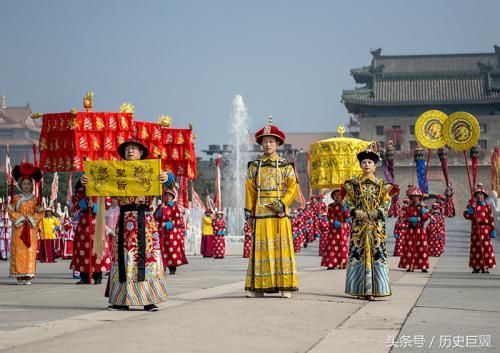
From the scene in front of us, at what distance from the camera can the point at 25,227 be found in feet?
43.0

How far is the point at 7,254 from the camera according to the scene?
26219 mm

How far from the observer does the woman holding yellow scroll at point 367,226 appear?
963 centimetres

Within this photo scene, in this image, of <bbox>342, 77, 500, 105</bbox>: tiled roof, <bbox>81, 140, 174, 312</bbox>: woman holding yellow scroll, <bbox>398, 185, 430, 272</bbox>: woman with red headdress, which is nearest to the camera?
<bbox>81, 140, 174, 312</bbox>: woman holding yellow scroll

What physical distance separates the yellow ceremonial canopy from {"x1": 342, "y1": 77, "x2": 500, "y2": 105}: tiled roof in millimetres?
49899

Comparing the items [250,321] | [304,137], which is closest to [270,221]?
[250,321]

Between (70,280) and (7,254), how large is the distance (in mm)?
12931

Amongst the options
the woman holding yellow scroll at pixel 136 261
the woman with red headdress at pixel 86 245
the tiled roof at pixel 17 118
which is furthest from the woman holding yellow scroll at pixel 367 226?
the tiled roof at pixel 17 118

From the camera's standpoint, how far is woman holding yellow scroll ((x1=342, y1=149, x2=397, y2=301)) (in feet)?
31.6

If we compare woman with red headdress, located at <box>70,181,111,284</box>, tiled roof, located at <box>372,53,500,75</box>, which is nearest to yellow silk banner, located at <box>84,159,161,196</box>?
woman with red headdress, located at <box>70,181,111,284</box>

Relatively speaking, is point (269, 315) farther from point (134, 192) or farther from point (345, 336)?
point (134, 192)

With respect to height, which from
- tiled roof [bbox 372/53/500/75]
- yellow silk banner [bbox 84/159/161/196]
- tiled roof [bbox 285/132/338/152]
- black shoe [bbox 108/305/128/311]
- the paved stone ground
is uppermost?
tiled roof [bbox 372/53/500/75]

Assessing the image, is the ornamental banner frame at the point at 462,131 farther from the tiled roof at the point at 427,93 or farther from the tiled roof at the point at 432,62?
the tiled roof at the point at 432,62

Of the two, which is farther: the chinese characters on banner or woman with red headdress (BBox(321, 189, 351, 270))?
woman with red headdress (BBox(321, 189, 351, 270))

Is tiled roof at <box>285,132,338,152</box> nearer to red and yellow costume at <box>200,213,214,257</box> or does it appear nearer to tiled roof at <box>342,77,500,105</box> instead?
tiled roof at <box>342,77,500,105</box>
